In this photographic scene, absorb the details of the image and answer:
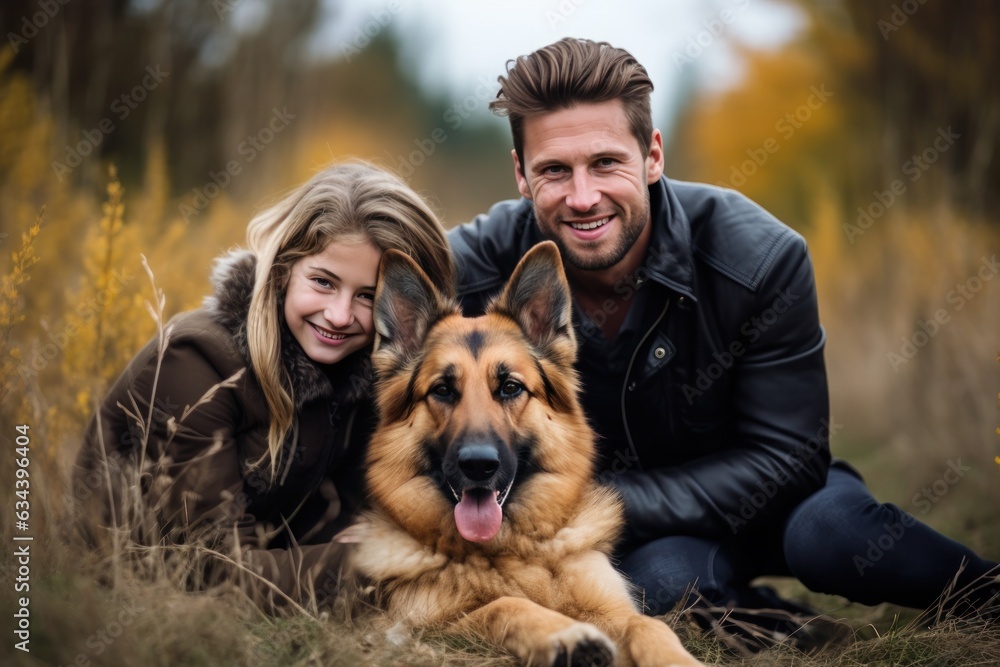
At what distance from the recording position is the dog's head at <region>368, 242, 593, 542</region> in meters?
3.07

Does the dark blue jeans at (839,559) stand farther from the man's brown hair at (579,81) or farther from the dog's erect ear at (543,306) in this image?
the man's brown hair at (579,81)

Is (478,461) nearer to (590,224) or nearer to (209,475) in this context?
(209,475)

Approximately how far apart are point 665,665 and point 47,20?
5.80 metres

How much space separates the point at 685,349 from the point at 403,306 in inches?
55.9

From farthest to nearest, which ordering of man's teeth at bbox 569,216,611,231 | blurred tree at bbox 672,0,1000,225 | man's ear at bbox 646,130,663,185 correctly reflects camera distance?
blurred tree at bbox 672,0,1000,225 < man's ear at bbox 646,130,663,185 < man's teeth at bbox 569,216,611,231

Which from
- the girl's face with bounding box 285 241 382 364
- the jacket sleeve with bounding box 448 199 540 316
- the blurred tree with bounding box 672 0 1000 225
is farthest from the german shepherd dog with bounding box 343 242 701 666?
the blurred tree with bounding box 672 0 1000 225

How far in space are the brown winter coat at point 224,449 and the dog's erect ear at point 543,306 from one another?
0.80 metres

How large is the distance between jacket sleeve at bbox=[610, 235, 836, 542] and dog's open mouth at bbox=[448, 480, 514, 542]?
786 millimetres

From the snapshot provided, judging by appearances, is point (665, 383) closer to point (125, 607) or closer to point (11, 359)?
point (125, 607)

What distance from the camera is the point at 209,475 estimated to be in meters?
3.09

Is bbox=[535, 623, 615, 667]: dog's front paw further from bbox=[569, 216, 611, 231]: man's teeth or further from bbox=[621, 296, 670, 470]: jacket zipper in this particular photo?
bbox=[569, 216, 611, 231]: man's teeth

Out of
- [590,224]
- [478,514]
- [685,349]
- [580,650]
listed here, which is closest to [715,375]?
[685,349]

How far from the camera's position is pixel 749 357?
147 inches

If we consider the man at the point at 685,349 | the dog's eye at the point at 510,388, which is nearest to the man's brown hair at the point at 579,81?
the man at the point at 685,349
